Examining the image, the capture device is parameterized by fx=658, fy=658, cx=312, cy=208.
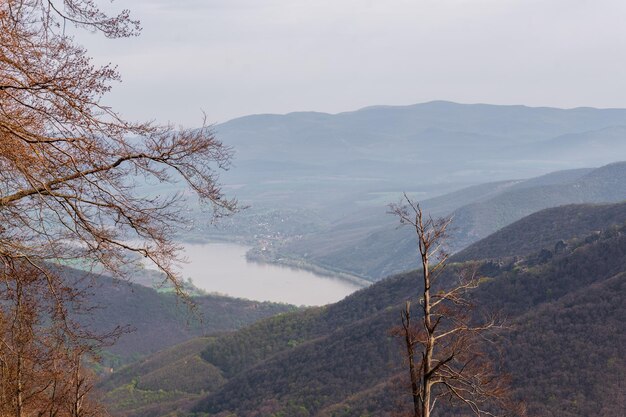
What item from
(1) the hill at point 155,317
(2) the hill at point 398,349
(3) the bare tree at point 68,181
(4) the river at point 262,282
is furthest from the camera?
(4) the river at point 262,282

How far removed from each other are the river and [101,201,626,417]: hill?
28577 millimetres

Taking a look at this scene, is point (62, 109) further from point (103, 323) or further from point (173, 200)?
point (103, 323)

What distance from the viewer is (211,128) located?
6062 mm

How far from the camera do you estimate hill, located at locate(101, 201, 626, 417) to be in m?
21.0

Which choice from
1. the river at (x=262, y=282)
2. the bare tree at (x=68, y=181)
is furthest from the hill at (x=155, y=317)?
the bare tree at (x=68, y=181)

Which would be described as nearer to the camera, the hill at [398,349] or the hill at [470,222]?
the hill at [398,349]

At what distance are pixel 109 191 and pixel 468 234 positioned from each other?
Result: 88952 mm

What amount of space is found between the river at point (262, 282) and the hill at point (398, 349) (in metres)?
28.6

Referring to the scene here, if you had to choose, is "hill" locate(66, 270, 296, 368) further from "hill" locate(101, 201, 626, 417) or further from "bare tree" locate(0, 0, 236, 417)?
"bare tree" locate(0, 0, 236, 417)

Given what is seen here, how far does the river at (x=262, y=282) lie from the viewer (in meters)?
82.9

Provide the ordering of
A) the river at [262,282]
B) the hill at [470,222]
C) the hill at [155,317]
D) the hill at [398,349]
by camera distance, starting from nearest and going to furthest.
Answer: the hill at [398,349] → the hill at [155,317] → the river at [262,282] → the hill at [470,222]

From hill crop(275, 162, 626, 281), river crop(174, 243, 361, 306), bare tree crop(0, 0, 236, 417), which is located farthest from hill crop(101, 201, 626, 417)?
hill crop(275, 162, 626, 281)

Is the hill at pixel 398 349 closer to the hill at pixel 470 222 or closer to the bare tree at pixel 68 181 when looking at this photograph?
the bare tree at pixel 68 181

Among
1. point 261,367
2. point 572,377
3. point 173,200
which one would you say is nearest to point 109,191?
point 173,200
